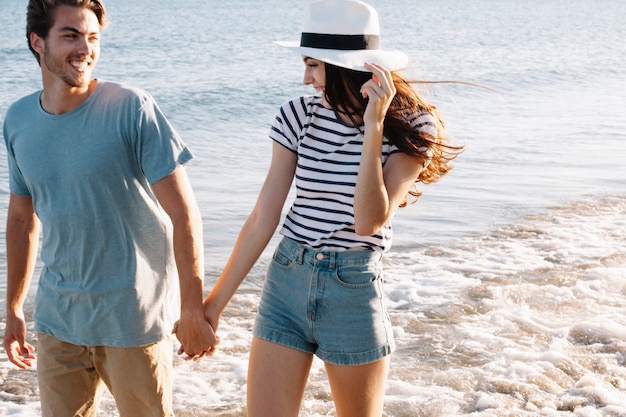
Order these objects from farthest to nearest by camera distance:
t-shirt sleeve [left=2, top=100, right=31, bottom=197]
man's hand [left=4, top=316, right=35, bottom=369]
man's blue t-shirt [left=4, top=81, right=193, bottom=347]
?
1. man's hand [left=4, top=316, right=35, bottom=369]
2. t-shirt sleeve [left=2, top=100, right=31, bottom=197]
3. man's blue t-shirt [left=4, top=81, right=193, bottom=347]

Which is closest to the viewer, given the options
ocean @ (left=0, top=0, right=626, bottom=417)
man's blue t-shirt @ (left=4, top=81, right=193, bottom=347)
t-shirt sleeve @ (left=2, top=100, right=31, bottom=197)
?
man's blue t-shirt @ (left=4, top=81, right=193, bottom=347)

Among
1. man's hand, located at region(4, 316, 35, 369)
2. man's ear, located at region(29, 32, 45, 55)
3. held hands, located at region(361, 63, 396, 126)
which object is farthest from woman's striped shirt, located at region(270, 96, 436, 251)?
man's hand, located at region(4, 316, 35, 369)

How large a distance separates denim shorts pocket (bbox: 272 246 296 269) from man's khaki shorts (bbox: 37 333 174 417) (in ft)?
1.78

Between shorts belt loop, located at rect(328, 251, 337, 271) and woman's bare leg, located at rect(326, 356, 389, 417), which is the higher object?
shorts belt loop, located at rect(328, 251, 337, 271)

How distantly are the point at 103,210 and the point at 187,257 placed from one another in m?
0.35

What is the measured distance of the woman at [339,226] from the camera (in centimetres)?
322

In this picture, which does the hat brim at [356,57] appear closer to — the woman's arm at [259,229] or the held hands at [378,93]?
the held hands at [378,93]

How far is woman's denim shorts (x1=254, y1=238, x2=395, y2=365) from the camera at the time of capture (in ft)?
10.6

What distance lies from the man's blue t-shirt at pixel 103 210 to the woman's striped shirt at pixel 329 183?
458 mm

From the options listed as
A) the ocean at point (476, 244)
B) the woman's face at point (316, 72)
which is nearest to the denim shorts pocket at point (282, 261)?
the woman's face at point (316, 72)

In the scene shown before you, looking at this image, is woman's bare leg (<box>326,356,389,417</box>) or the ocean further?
the ocean

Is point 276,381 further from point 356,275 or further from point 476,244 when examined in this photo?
point 476,244

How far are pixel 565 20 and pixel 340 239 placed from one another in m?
54.8

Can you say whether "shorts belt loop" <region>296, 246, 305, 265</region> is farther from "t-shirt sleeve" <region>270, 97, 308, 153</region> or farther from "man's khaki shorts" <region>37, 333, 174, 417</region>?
"man's khaki shorts" <region>37, 333, 174, 417</region>
